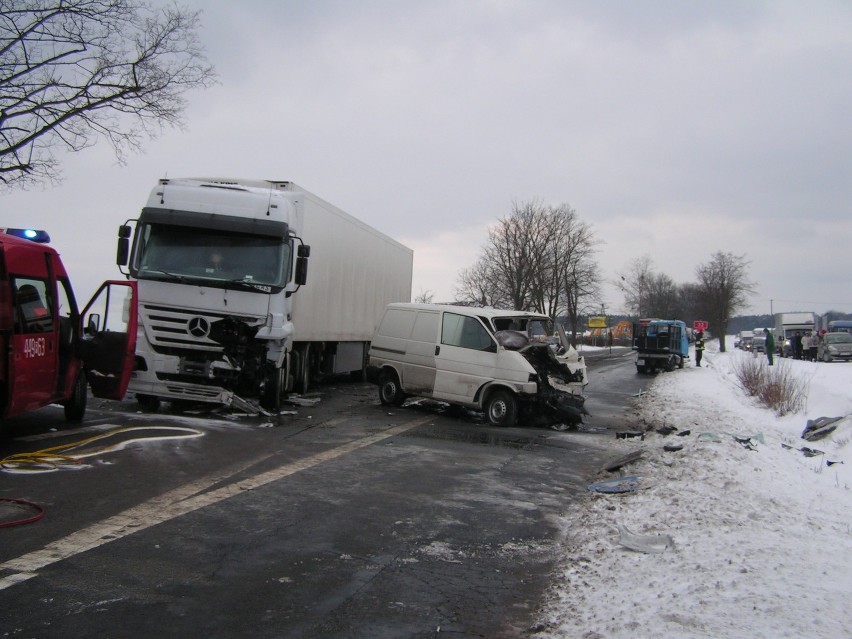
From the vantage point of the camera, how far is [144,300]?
10.9 meters

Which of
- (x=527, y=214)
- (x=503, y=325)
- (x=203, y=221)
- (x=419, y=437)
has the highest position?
(x=527, y=214)

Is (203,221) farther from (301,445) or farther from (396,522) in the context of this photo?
(396,522)

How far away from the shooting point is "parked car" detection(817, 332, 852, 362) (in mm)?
40844

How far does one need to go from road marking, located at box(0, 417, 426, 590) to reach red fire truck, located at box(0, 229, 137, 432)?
2626mm

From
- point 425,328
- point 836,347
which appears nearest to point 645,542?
point 425,328

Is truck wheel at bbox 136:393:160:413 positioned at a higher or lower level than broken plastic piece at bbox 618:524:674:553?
higher

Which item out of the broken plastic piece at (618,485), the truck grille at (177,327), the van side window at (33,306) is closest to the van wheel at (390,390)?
the truck grille at (177,327)

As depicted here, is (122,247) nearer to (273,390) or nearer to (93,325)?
(93,325)

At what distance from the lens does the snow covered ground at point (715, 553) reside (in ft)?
12.6

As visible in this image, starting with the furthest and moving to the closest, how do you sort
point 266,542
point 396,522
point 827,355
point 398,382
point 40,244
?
1. point 827,355
2. point 398,382
3. point 40,244
4. point 396,522
5. point 266,542

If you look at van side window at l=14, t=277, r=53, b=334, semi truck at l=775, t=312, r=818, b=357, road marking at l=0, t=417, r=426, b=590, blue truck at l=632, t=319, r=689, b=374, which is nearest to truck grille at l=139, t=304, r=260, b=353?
van side window at l=14, t=277, r=53, b=334

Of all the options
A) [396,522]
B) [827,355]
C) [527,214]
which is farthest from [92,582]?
[527,214]

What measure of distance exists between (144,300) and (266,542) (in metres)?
6.82

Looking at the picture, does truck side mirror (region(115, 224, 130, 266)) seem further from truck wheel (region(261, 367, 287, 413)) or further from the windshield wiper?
truck wheel (region(261, 367, 287, 413))
